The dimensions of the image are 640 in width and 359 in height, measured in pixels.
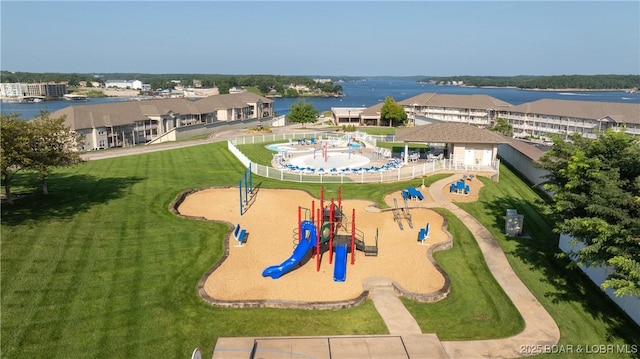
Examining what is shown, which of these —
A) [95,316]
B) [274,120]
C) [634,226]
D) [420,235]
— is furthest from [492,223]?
[274,120]

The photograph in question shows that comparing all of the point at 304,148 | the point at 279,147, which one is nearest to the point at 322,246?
the point at 304,148

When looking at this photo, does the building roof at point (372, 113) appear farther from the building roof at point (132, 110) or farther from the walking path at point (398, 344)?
the walking path at point (398, 344)

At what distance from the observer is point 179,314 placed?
1664 cm

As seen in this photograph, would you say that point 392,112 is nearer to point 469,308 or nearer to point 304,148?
point 304,148

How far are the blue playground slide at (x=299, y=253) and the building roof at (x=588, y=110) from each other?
7221 centimetres

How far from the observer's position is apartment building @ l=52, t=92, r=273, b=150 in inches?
2645

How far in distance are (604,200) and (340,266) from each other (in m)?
11.1

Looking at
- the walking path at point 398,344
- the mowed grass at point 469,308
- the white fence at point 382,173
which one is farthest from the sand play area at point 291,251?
the white fence at point 382,173

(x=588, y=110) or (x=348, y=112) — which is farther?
(x=348, y=112)

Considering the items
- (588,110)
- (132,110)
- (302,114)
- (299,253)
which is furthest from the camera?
(302,114)

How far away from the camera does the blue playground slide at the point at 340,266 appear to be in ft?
64.8

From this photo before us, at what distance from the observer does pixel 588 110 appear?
8181 cm

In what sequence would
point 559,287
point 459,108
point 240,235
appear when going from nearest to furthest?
point 559,287, point 240,235, point 459,108

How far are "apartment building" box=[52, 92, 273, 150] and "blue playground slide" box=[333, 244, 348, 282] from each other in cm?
4826
